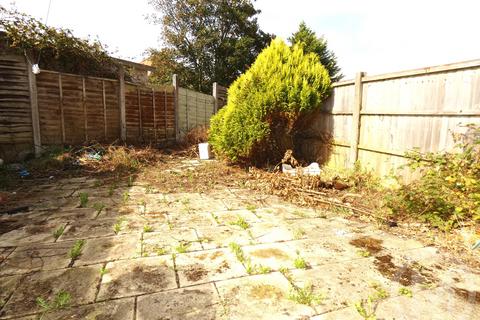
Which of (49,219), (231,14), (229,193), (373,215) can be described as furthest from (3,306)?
(231,14)

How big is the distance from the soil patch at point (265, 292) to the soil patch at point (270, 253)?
0.50 metres

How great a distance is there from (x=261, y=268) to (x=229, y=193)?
2651 millimetres

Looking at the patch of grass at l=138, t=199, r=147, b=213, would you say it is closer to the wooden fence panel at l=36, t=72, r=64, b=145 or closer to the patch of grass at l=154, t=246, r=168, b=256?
the patch of grass at l=154, t=246, r=168, b=256

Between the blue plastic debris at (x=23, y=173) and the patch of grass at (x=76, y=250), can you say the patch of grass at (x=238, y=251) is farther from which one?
the blue plastic debris at (x=23, y=173)

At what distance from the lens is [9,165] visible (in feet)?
20.6

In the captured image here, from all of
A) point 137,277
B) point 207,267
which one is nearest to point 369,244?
point 207,267

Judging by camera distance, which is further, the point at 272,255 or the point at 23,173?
the point at 23,173

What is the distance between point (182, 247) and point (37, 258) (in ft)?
4.44

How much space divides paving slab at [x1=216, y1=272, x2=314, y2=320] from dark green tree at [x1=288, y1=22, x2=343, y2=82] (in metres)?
16.2

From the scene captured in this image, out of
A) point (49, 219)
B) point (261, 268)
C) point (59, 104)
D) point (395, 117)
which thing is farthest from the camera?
point (59, 104)

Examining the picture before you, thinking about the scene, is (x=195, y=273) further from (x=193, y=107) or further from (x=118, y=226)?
(x=193, y=107)

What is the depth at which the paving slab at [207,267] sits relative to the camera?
2.35m

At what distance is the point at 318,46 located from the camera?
652 inches

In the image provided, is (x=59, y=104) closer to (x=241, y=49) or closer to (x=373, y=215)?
(x=373, y=215)
